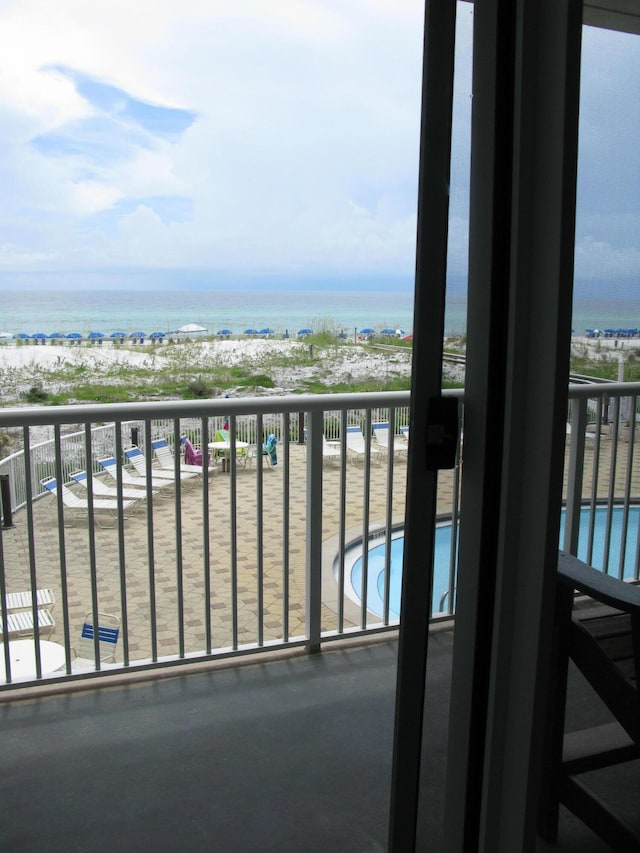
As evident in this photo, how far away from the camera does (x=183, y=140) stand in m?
20.8

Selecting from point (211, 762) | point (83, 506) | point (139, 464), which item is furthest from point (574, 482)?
point (139, 464)

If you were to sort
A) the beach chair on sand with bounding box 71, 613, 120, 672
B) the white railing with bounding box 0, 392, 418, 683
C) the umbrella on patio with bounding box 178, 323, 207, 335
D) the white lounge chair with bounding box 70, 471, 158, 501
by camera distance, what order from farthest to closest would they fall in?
the umbrella on patio with bounding box 178, 323, 207, 335, the white lounge chair with bounding box 70, 471, 158, 501, the beach chair on sand with bounding box 71, 613, 120, 672, the white railing with bounding box 0, 392, 418, 683

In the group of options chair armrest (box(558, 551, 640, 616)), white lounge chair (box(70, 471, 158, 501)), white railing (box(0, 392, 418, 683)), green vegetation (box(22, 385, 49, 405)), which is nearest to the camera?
chair armrest (box(558, 551, 640, 616))

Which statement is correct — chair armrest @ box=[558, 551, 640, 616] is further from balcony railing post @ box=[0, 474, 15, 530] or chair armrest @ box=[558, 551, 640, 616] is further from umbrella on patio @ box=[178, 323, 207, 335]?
umbrella on patio @ box=[178, 323, 207, 335]

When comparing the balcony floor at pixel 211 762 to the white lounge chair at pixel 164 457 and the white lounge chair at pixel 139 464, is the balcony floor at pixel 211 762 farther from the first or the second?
the white lounge chair at pixel 164 457

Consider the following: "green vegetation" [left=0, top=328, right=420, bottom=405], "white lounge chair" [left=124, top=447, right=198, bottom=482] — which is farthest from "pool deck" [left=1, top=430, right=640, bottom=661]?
"green vegetation" [left=0, top=328, right=420, bottom=405]

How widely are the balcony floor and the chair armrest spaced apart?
3.58ft

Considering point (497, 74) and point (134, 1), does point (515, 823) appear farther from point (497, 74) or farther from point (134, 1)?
point (134, 1)

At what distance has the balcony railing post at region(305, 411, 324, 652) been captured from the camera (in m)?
2.42

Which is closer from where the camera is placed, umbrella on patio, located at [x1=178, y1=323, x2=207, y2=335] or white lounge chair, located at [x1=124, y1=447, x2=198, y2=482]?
white lounge chair, located at [x1=124, y1=447, x2=198, y2=482]

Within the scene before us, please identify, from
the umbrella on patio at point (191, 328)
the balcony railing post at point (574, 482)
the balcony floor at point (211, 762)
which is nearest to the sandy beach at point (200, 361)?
the umbrella on patio at point (191, 328)

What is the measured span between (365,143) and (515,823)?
20640mm

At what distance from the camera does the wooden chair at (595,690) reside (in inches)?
32.1

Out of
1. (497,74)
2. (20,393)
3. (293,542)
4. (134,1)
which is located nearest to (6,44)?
(134,1)
